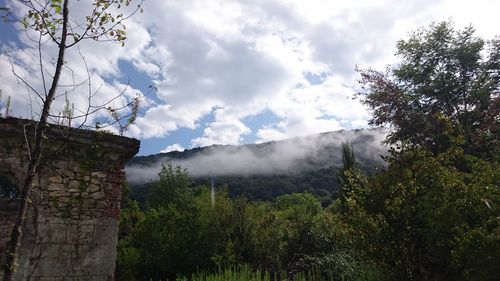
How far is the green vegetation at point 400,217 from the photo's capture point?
20.9 feet

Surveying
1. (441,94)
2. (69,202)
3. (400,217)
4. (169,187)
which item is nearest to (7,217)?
(69,202)

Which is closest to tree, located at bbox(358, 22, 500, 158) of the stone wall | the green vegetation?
the green vegetation

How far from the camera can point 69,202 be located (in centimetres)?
655

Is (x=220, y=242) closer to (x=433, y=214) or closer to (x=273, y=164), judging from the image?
(x=433, y=214)

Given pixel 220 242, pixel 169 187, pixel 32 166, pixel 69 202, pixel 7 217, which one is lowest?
pixel 220 242

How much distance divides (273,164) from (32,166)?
360ft

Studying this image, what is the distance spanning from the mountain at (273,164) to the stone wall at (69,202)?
191ft

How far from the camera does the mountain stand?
7856 cm

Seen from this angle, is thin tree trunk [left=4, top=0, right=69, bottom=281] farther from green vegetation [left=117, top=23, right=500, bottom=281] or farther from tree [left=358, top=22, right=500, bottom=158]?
tree [left=358, top=22, right=500, bottom=158]

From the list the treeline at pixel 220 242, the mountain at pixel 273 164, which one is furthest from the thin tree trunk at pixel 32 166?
the mountain at pixel 273 164

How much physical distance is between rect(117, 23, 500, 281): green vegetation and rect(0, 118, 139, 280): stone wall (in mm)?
3259

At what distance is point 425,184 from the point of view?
23.4 ft

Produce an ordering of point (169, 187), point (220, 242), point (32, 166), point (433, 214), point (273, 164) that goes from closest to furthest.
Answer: point (32, 166)
point (433, 214)
point (220, 242)
point (169, 187)
point (273, 164)

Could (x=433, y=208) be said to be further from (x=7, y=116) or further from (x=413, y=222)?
(x=7, y=116)
